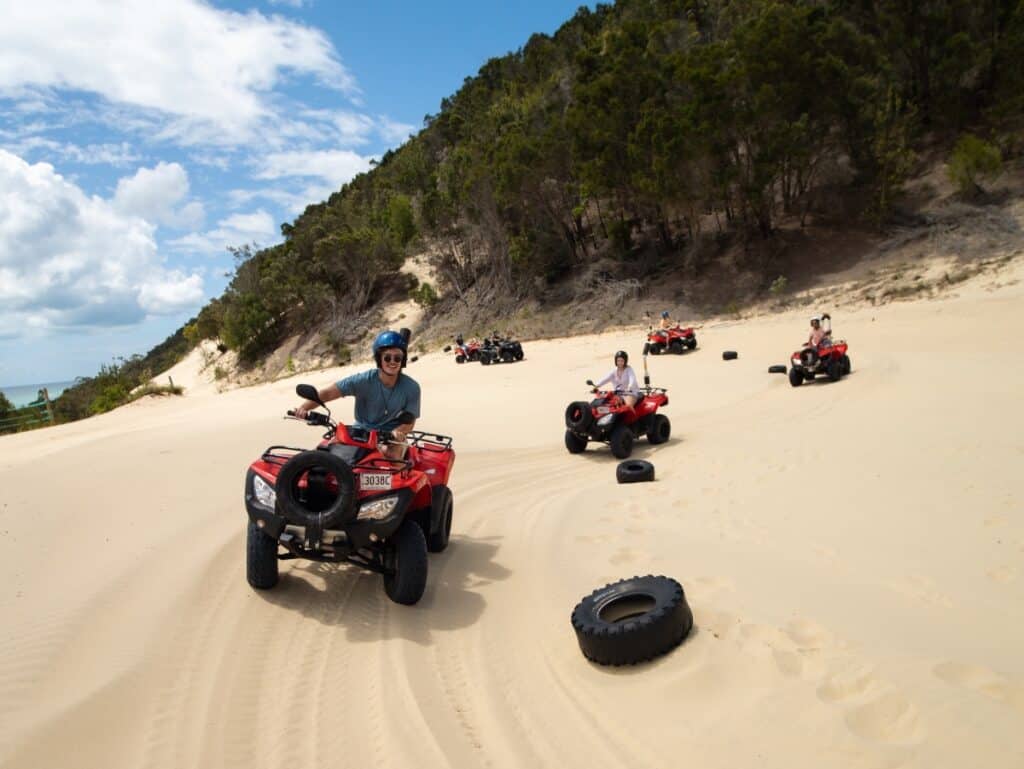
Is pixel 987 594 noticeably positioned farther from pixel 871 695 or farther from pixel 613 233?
pixel 613 233

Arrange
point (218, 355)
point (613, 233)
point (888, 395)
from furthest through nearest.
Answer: point (218, 355)
point (613, 233)
point (888, 395)

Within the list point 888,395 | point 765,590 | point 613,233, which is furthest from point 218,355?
point 765,590

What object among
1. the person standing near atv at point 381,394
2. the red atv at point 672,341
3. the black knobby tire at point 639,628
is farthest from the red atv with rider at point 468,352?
the black knobby tire at point 639,628

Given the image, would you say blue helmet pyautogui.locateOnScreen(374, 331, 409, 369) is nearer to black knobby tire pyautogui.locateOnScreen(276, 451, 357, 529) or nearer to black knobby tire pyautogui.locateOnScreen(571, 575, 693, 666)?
black knobby tire pyautogui.locateOnScreen(276, 451, 357, 529)

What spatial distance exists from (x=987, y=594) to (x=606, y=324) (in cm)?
2471

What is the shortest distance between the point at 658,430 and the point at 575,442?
126 cm

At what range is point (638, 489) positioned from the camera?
6871 millimetres

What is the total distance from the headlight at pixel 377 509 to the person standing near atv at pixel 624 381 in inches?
212

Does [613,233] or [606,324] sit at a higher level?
[613,233]

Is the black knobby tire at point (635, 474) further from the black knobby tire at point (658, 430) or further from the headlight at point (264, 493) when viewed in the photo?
the headlight at point (264, 493)

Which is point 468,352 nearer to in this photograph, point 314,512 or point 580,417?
point 580,417

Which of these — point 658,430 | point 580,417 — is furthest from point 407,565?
point 658,430

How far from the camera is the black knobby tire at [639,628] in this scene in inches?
123

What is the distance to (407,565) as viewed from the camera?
13.0 feet
